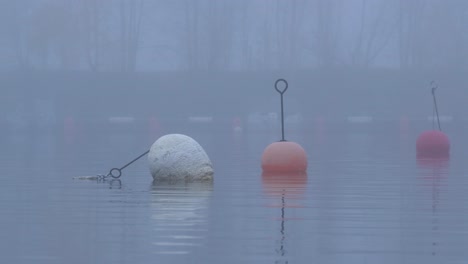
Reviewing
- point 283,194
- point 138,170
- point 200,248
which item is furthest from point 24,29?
point 200,248

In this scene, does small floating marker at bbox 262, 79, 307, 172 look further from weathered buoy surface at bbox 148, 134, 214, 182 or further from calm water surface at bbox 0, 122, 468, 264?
weathered buoy surface at bbox 148, 134, 214, 182

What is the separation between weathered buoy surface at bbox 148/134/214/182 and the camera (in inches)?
656

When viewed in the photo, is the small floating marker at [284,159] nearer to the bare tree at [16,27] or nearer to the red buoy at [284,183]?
the red buoy at [284,183]

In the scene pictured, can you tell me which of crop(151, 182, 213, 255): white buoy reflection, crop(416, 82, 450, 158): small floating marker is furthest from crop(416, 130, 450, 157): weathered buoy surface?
crop(151, 182, 213, 255): white buoy reflection

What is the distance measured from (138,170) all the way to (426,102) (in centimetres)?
5003

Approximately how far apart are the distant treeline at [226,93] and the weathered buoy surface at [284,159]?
46911mm

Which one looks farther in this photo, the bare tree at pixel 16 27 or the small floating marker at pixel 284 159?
the bare tree at pixel 16 27

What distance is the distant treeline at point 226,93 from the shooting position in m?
68.6

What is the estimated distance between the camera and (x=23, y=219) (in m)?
11.6

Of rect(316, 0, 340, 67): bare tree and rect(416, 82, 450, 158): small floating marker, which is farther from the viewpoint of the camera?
rect(316, 0, 340, 67): bare tree

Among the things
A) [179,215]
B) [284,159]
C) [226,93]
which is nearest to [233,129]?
[226,93]

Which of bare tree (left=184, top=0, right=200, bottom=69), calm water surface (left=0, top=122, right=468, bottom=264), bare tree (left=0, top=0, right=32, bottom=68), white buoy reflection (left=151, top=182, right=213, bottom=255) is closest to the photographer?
calm water surface (left=0, top=122, right=468, bottom=264)

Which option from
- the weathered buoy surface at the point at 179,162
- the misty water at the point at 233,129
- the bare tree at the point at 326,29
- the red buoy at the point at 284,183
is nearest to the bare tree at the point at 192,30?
the misty water at the point at 233,129

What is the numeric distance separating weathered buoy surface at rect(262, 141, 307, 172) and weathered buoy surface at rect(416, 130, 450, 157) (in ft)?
24.7
